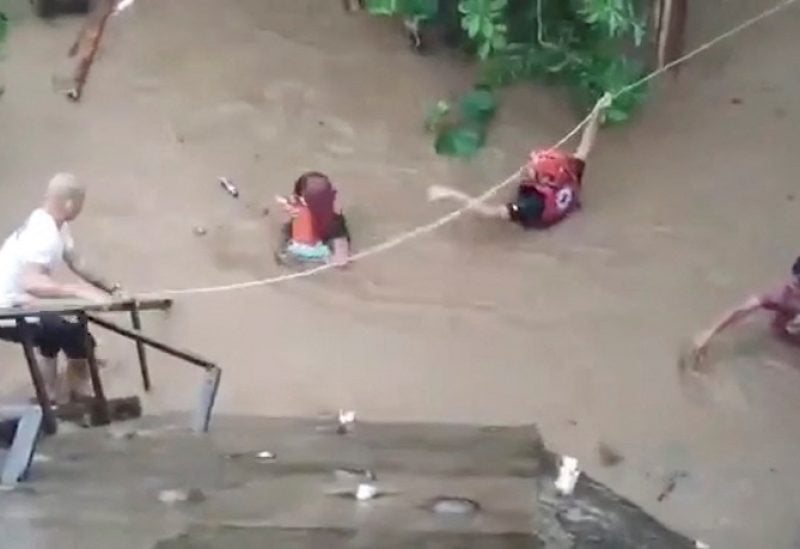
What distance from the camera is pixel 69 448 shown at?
5.83ft

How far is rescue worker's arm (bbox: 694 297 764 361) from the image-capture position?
2.78 metres

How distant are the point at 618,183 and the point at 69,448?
1.80 m

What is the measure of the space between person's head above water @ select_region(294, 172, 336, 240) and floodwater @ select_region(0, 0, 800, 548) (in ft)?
0.38

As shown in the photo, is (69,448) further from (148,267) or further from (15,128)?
(15,128)

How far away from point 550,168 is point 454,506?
1692mm

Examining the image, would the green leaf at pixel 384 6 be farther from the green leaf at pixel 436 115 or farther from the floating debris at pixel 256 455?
the floating debris at pixel 256 455

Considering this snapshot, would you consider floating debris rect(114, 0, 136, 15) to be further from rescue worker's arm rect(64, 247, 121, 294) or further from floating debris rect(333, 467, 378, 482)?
floating debris rect(333, 467, 378, 482)

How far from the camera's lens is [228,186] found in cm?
321

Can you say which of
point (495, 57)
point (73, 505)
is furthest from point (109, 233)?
point (73, 505)

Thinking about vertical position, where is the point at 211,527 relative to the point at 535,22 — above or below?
below

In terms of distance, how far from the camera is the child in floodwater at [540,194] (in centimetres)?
306

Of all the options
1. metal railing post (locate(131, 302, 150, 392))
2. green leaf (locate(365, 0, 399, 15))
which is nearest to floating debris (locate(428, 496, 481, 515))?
metal railing post (locate(131, 302, 150, 392))

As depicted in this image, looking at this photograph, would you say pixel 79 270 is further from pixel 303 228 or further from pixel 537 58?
pixel 537 58

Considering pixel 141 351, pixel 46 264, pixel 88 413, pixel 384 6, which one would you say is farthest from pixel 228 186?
pixel 88 413
